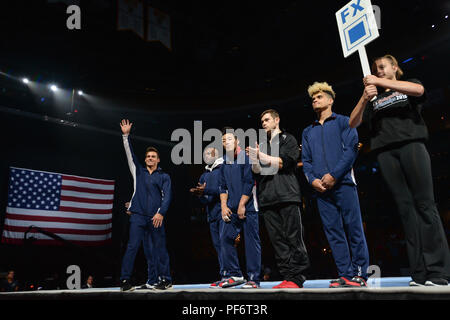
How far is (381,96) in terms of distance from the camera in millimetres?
2525

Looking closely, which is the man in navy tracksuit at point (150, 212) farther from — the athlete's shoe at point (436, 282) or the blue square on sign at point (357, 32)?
the athlete's shoe at point (436, 282)

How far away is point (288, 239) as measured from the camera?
2.83 meters

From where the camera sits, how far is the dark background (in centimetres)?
805

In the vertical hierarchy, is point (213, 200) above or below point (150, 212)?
above

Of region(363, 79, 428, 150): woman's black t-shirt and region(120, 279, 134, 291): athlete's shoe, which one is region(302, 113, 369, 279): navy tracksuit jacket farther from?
region(120, 279, 134, 291): athlete's shoe

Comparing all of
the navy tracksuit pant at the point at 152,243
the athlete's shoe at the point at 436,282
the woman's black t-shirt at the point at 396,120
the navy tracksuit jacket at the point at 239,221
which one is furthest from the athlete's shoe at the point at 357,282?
the navy tracksuit pant at the point at 152,243

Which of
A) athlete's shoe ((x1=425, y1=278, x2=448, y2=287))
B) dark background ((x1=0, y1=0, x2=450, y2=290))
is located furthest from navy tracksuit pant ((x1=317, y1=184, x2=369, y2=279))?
dark background ((x1=0, y1=0, x2=450, y2=290))

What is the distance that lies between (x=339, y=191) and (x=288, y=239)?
1.99ft

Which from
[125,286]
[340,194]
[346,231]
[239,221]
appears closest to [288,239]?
[346,231]

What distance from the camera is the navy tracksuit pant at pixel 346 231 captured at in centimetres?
259

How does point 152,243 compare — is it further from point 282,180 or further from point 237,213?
point 282,180

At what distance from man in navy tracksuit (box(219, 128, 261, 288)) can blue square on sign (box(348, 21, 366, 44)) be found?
5.35ft
